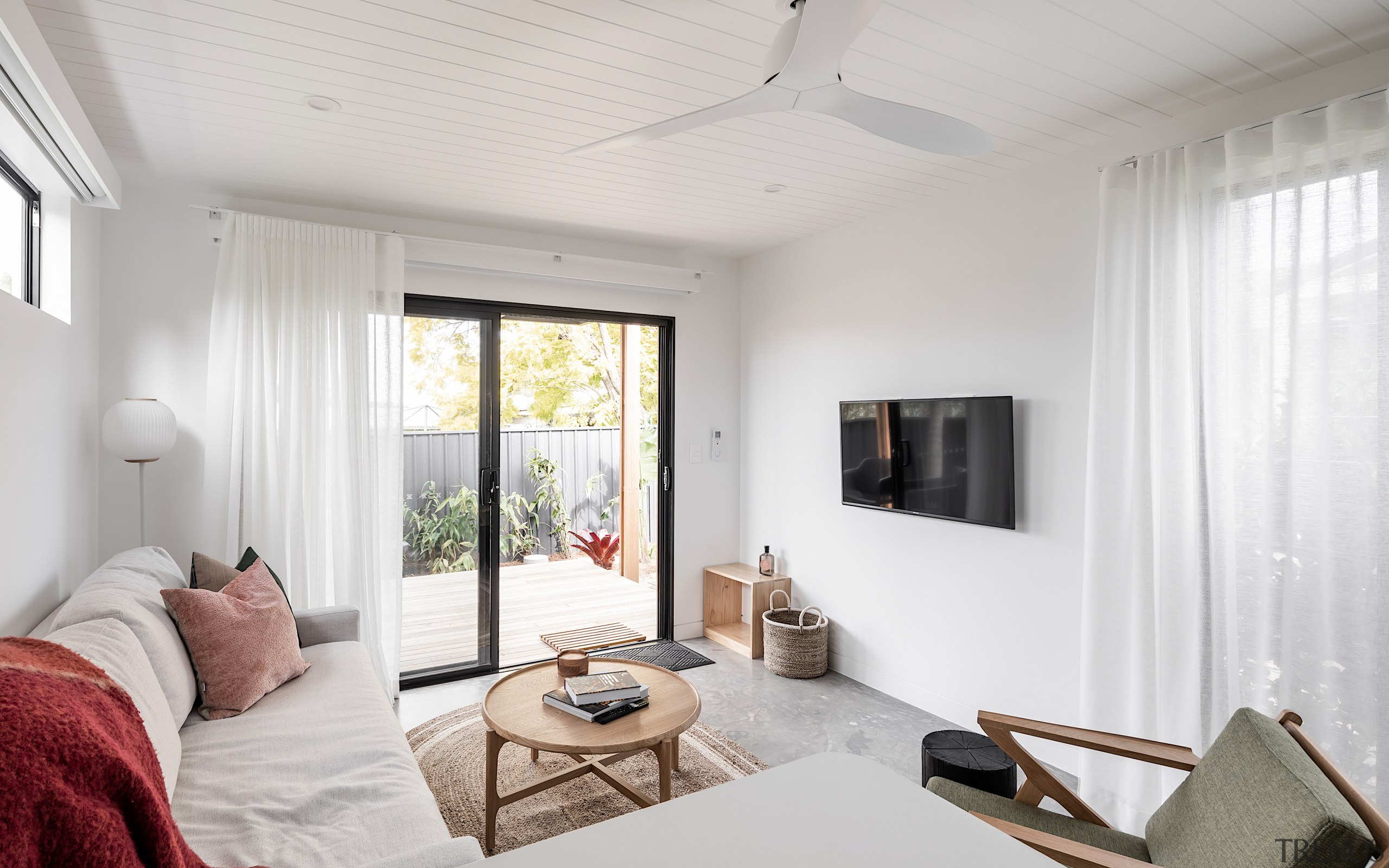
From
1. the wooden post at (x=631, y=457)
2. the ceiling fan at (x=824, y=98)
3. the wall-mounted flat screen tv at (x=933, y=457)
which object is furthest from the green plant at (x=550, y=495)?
the ceiling fan at (x=824, y=98)

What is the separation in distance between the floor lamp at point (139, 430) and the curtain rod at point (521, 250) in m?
0.92

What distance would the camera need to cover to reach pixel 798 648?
401 centimetres

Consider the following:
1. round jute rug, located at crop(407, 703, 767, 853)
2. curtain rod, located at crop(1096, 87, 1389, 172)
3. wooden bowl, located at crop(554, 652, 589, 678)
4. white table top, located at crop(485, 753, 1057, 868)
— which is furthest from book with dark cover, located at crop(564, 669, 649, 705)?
curtain rod, located at crop(1096, 87, 1389, 172)

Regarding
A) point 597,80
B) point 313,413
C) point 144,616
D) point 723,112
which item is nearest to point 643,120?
point 597,80

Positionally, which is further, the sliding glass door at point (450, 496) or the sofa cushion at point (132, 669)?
the sliding glass door at point (450, 496)

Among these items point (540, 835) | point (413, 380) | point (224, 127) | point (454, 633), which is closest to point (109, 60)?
point (224, 127)

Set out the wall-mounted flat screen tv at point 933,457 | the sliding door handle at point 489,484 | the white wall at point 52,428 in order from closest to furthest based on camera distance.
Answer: the white wall at point 52,428
the wall-mounted flat screen tv at point 933,457
the sliding door handle at point 489,484

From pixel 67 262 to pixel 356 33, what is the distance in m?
1.60

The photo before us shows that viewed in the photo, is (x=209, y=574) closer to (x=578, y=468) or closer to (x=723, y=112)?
(x=723, y=112)

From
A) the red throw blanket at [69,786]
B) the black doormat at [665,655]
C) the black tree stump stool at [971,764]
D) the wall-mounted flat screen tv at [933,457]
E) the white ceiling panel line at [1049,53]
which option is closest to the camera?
the red throw blanket at [69,786]

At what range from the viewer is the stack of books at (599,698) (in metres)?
2.42

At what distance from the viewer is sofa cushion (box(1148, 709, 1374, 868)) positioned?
1229 mm

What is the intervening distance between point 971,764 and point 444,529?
294cm

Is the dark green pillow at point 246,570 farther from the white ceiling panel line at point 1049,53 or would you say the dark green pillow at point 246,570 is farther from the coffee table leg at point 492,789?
the white ceiling panel line at point 1049,53
